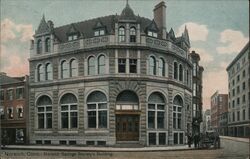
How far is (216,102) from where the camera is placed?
387 cm

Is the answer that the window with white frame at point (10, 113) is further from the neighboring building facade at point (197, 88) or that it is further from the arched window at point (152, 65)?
the neighboring building facade at point (197, 88)

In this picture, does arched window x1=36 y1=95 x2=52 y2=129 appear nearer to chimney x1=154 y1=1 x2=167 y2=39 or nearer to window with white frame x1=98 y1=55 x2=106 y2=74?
window with white frame x1=98 y1=55 x2=106 y2=74

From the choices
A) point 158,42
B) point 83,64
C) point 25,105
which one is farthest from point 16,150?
point 158,42

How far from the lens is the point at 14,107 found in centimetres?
429

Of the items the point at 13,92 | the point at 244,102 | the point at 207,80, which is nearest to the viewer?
the point at 244,102

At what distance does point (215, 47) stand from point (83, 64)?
1.33 meters

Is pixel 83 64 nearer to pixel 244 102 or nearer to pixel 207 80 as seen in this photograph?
pixel 207 80

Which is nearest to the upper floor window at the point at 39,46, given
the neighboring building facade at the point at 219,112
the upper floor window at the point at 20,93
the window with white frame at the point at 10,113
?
the upper floor window at the point at 20,93

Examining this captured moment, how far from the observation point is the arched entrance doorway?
4176 millimetres

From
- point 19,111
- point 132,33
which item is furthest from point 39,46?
point 132,33

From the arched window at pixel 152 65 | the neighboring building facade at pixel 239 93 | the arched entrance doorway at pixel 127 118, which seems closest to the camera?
the neighboring building facade at pixel 239 93

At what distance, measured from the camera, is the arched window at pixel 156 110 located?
4.17m

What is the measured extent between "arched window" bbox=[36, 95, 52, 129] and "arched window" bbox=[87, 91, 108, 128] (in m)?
0.42

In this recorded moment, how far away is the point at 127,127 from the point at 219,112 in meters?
0.99
